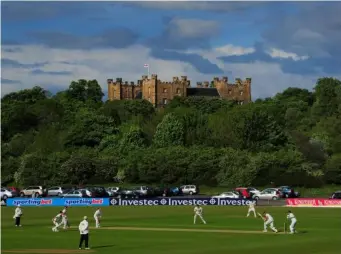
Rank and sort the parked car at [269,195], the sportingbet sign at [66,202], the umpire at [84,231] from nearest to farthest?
the umpire at [84,231] < the sportingbet sign at [66,202] < the parked car at [269,195]

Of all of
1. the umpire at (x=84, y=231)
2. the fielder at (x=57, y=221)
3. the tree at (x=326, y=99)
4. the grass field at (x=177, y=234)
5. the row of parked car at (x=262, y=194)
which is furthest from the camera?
the tree at (x=326, y=99)

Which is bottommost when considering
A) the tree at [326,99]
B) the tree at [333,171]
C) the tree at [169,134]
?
the tree at [333,171]

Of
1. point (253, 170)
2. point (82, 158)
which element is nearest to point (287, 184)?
point (253, 170)

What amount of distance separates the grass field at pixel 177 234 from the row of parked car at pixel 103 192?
1585cm

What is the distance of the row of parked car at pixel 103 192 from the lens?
9231cm

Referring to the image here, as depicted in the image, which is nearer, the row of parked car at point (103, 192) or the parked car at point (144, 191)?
the row of parked car at point (103, 192)

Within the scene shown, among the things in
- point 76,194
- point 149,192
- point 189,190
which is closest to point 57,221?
point 76,194

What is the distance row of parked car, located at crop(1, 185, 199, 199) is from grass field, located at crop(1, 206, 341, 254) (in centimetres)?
1585

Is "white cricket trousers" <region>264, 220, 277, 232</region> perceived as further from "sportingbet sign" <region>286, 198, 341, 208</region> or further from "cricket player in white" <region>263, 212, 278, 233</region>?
"sportingbet sign" <region>286, 198, 341, 208</region>

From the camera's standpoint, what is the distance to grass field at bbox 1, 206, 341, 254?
4284 cm

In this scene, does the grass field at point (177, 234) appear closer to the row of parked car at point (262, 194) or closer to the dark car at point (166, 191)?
the row of parked car at point (262, 194)

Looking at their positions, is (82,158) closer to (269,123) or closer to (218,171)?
(218,171)

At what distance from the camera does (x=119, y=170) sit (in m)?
116

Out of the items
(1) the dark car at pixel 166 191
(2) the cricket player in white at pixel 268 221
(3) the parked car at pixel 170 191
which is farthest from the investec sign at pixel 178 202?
(2) the cricket player in white at pixel 268 221
